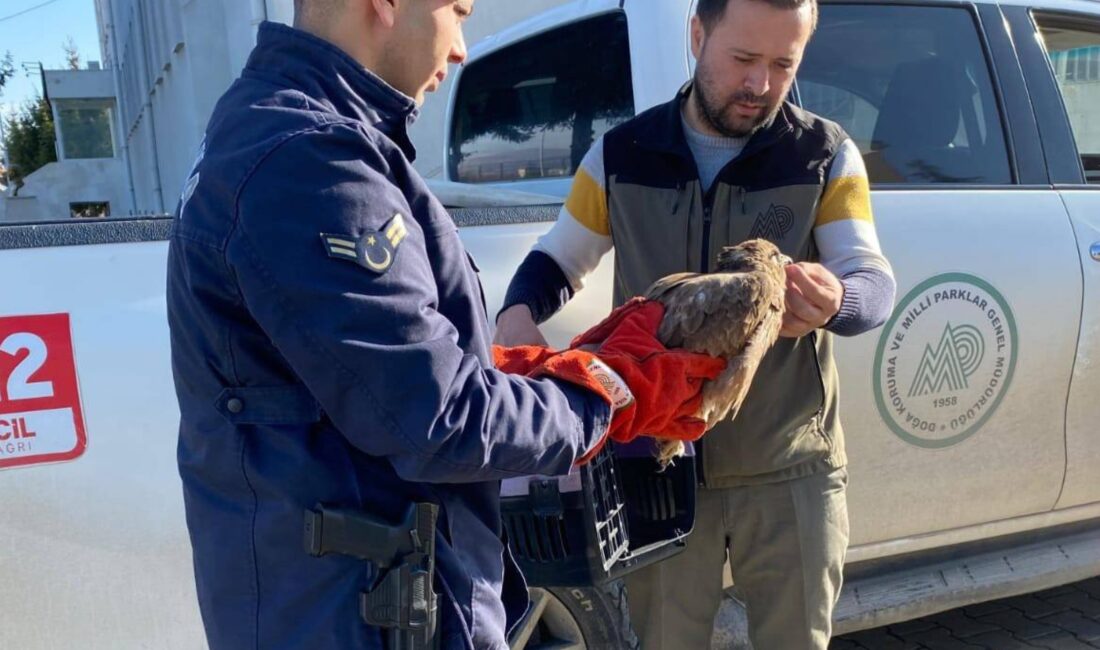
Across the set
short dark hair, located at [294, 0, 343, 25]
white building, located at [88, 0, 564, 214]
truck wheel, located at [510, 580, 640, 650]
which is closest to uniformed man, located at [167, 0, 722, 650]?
short dark hair, located at [294, 0, 343, 25]

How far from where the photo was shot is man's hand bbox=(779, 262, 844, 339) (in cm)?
175

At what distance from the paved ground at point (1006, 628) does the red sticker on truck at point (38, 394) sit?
258 centimetres

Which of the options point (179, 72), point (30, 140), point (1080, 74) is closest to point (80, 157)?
point (30, 140)

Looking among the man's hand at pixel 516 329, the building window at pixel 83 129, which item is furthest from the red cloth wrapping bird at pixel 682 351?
the building window at pixel 83 129

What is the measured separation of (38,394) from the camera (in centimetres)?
175

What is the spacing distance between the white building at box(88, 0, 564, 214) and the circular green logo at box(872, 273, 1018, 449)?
2.73 metres

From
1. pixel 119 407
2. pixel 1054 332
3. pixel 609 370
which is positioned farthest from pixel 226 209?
pixel 1054 332

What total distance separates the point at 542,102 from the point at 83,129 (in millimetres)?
37675

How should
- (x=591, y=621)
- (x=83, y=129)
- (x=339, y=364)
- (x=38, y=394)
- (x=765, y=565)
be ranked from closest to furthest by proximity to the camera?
(x=339, y=364) → (x=38, y=394) → (x=765, y=565) → (x=591, y=621) → (x=83, y=129)

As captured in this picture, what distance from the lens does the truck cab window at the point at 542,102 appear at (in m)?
2.87

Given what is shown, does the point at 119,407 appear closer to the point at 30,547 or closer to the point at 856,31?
the point at 30,547

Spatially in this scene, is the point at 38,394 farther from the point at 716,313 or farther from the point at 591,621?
the point at 591,621

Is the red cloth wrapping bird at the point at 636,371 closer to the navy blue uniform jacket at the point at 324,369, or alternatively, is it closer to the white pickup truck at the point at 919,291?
the navy blue uniform jacket at the point at 324,369

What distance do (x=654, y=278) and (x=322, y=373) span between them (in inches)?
41.9
